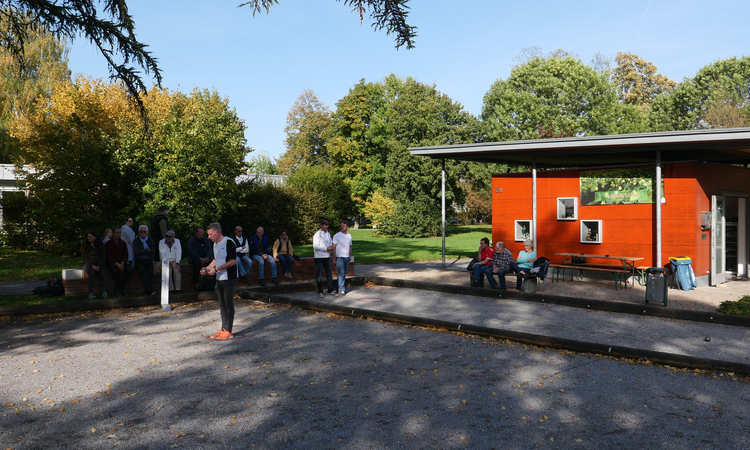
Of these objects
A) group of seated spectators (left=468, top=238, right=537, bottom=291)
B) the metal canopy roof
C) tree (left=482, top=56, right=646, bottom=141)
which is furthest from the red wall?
tree (left=482, top=56, right=646, bottom=141)

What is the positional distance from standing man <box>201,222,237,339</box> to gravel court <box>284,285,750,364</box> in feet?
11.9

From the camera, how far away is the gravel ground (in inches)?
472

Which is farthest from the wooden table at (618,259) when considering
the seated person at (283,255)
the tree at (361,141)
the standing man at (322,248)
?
the tree at (361,141)

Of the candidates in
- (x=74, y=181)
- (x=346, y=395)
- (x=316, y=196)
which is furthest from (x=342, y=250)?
(x=316, y=196)

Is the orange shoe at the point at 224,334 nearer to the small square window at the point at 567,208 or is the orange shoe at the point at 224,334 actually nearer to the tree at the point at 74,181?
the small square window at the point at 567,208

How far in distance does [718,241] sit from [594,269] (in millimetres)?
3601

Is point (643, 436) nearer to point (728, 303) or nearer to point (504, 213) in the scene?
point (728, 303)

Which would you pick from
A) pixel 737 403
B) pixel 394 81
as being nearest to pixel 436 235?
pixel 394 81

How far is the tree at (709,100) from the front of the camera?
144 feet

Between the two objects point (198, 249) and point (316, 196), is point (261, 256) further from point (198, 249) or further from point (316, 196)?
point (316, 196)

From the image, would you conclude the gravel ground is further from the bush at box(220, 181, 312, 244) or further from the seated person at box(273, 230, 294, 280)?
A: the bush at box(220, 181, 312, 244)

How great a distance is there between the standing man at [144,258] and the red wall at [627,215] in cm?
1020

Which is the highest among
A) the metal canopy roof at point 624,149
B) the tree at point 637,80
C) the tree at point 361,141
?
the tree at point 637,80

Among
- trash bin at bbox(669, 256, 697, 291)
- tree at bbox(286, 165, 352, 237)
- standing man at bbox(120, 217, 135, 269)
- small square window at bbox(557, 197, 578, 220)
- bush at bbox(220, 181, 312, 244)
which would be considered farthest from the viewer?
tree at bbox(286, 165, 352, 237)
